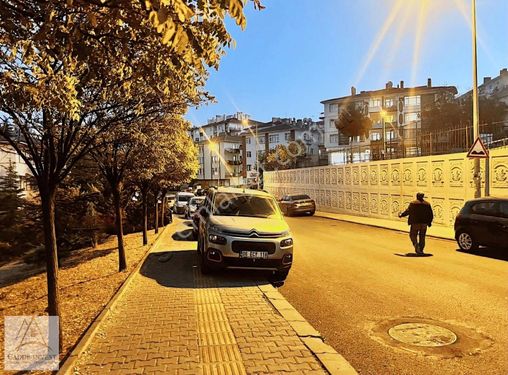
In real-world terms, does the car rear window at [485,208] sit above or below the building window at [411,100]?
below

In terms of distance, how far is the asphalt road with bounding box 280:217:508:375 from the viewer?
4.55m

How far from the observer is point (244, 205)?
9961 millimetres

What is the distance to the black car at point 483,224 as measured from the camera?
35.7 ft

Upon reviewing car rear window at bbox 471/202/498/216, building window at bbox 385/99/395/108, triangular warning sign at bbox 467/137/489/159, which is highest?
building window at bbox 385/99/395/108

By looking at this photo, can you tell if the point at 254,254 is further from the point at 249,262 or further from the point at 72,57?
the point at 72,57

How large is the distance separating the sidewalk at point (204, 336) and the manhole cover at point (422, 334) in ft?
3.56

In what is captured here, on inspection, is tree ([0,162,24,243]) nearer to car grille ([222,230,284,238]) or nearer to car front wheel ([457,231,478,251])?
car grille ([222,230,284,238])

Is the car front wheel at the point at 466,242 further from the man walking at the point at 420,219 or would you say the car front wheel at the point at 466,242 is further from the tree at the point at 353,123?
the tree at the point at 353,123

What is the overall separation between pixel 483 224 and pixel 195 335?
9.50 meters

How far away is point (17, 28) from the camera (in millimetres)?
3834

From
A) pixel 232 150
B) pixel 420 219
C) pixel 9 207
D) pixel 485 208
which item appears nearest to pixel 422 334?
pixel 420 219

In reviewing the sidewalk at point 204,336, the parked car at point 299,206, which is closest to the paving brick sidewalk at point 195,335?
the sidewalk at point 204,336

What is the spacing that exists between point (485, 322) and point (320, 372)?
304cm

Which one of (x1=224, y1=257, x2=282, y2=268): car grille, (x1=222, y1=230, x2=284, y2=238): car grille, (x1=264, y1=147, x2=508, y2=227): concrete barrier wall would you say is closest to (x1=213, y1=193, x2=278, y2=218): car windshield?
(x1=222, y1=230, x2=284, y2=238): car grille
